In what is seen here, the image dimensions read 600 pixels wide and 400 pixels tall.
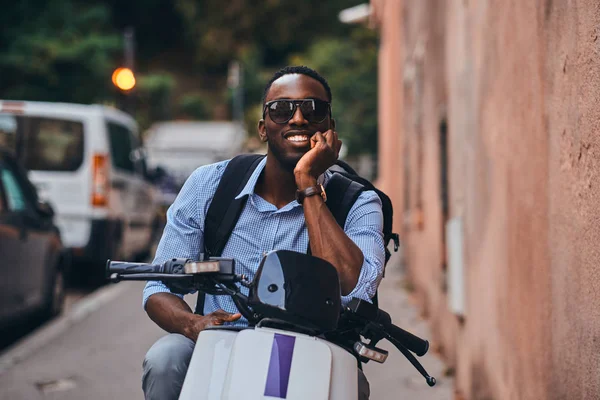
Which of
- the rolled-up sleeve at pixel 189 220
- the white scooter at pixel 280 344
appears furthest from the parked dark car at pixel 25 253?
the white scooter at pixel 280 344

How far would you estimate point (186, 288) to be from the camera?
2.64 metres

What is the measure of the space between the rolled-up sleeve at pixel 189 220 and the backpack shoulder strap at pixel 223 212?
1.3 inches

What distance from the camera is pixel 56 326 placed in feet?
28.3

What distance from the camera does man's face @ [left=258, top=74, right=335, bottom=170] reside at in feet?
9.95

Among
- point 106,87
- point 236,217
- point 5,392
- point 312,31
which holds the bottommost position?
point 5,392

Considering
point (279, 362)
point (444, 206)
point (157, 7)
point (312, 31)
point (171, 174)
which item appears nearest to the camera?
point (279, 362)

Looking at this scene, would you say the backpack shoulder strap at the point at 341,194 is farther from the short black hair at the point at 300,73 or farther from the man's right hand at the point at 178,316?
the man's right hand at the point at 178,316

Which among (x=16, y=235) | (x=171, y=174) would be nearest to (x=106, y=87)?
(x=171, y=174)

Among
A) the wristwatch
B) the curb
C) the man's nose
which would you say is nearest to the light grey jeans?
the wristwatch

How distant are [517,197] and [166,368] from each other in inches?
79.0

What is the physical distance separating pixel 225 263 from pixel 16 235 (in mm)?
5663

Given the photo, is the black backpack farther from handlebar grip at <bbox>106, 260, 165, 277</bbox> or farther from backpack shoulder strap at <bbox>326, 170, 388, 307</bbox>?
handlebar grip at <bbox>106, 260, 165, 277</bbox>

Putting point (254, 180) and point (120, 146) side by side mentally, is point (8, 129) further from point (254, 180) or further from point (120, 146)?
point (254, 180)

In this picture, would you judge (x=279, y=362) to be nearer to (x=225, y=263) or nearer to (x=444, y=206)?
(x=225, y=263)
